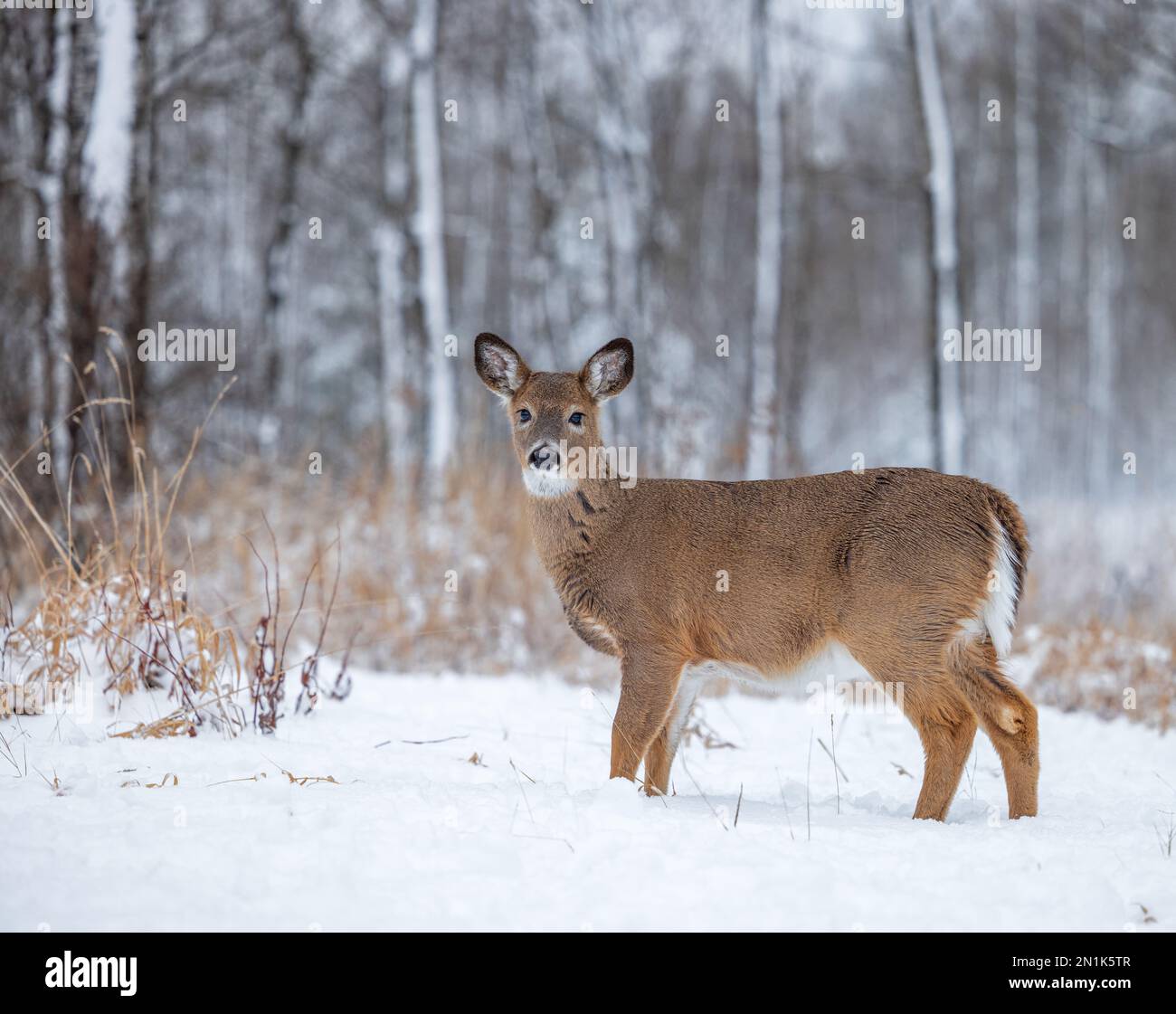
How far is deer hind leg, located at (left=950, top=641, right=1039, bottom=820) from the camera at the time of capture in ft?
14.4

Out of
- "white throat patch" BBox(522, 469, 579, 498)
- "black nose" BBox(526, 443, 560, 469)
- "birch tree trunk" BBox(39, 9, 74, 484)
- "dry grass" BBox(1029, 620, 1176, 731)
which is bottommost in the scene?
"dry grass" BBox(1029, 620, 1176, 731)

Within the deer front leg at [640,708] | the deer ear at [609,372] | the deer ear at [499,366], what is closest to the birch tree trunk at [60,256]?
the deer ear at [499,366]

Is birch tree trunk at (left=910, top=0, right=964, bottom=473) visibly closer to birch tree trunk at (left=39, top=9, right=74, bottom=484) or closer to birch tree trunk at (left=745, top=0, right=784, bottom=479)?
birch tree trunk at (left=745, top=0, right=784, bottom=479)

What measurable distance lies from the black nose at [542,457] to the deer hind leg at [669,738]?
3.49 ft

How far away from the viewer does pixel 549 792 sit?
13.3ft

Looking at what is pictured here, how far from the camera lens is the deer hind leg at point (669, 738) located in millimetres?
4750

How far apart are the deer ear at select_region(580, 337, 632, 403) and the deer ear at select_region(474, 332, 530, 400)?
325 millimetres

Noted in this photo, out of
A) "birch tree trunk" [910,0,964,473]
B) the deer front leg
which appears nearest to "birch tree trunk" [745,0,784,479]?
"birch tree trunk" [910,0,964,473]

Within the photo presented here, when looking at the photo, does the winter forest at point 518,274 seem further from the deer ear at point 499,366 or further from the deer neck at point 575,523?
the deer neck at point 575,523

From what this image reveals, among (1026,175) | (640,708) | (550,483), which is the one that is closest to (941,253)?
(550,483)
